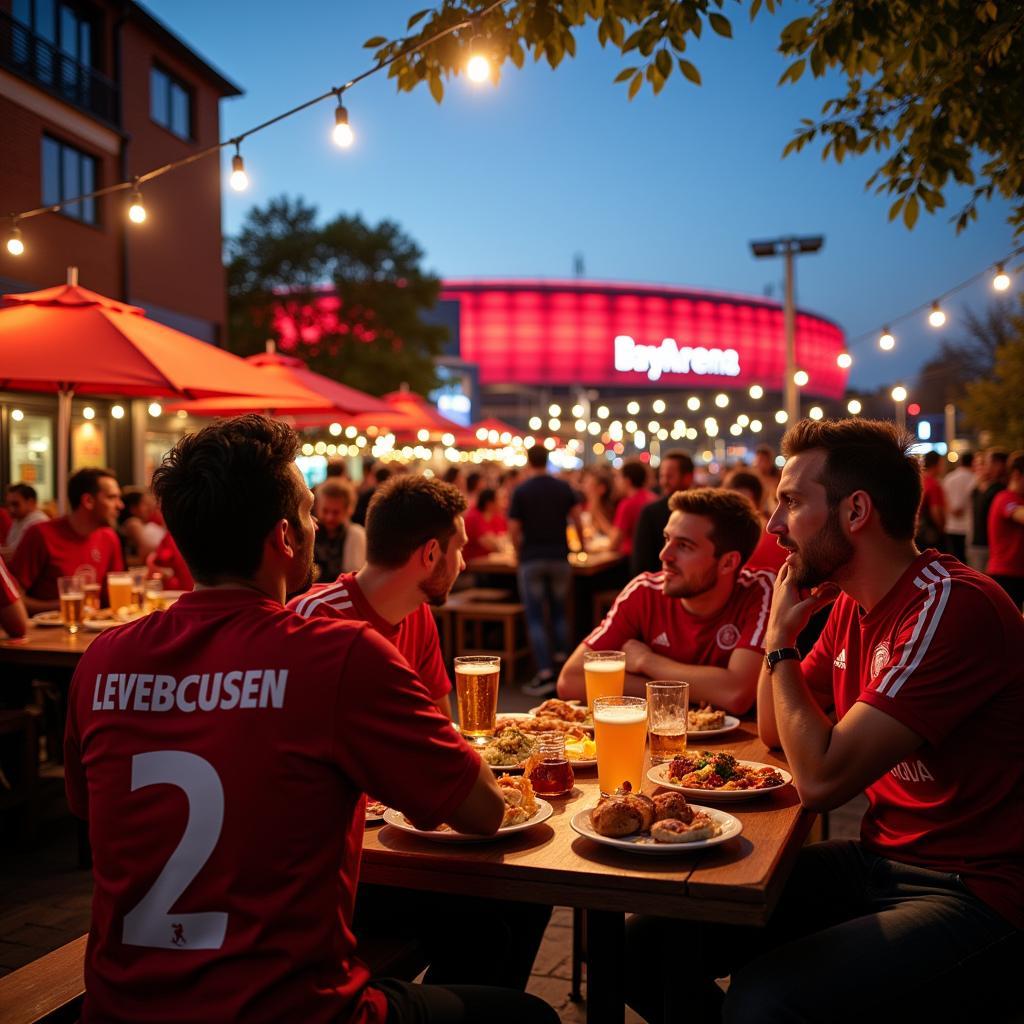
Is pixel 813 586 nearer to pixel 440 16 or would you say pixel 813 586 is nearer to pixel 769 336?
pixel 440 16

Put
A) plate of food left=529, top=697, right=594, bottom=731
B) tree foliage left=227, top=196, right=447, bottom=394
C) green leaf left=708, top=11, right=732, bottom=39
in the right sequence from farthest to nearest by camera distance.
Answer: tree foliage left=227, top=196, right=447, bottom=394 < green leaf left=708, top=11, right=732, bottom=39 < plate of food left=529, top=697, right=594, bottom=731

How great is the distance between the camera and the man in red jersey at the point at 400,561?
10.6ft

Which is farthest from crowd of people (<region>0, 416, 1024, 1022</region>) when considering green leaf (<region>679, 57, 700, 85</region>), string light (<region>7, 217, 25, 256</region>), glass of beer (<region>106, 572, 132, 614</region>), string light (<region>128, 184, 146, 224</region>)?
string light (<region>7, 217, 25, 256</region>)

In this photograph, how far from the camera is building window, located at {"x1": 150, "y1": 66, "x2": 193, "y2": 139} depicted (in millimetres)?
20578

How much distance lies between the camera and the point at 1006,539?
350 inches

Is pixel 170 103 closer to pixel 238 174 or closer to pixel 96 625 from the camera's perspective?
pixel 238 174

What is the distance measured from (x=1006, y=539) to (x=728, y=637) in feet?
20.5

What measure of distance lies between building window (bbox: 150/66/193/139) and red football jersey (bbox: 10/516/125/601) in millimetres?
16239

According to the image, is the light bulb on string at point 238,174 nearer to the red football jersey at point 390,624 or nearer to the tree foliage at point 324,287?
the red football jersey at point 390,624

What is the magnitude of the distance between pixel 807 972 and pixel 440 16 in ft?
14.7

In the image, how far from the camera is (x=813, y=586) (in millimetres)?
2637

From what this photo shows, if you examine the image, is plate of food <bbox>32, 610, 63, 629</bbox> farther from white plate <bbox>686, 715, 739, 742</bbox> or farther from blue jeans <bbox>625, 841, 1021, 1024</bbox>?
blue jeans <bbox>625, 841, 1021, 1024</bbox>

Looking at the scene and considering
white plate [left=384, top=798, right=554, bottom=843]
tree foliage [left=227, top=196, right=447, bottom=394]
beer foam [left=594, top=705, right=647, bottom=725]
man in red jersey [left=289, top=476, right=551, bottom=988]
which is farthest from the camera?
tree foliage [left=227, top=196, right=447, bottom=394]

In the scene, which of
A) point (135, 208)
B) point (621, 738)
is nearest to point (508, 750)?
point (621, 738)
